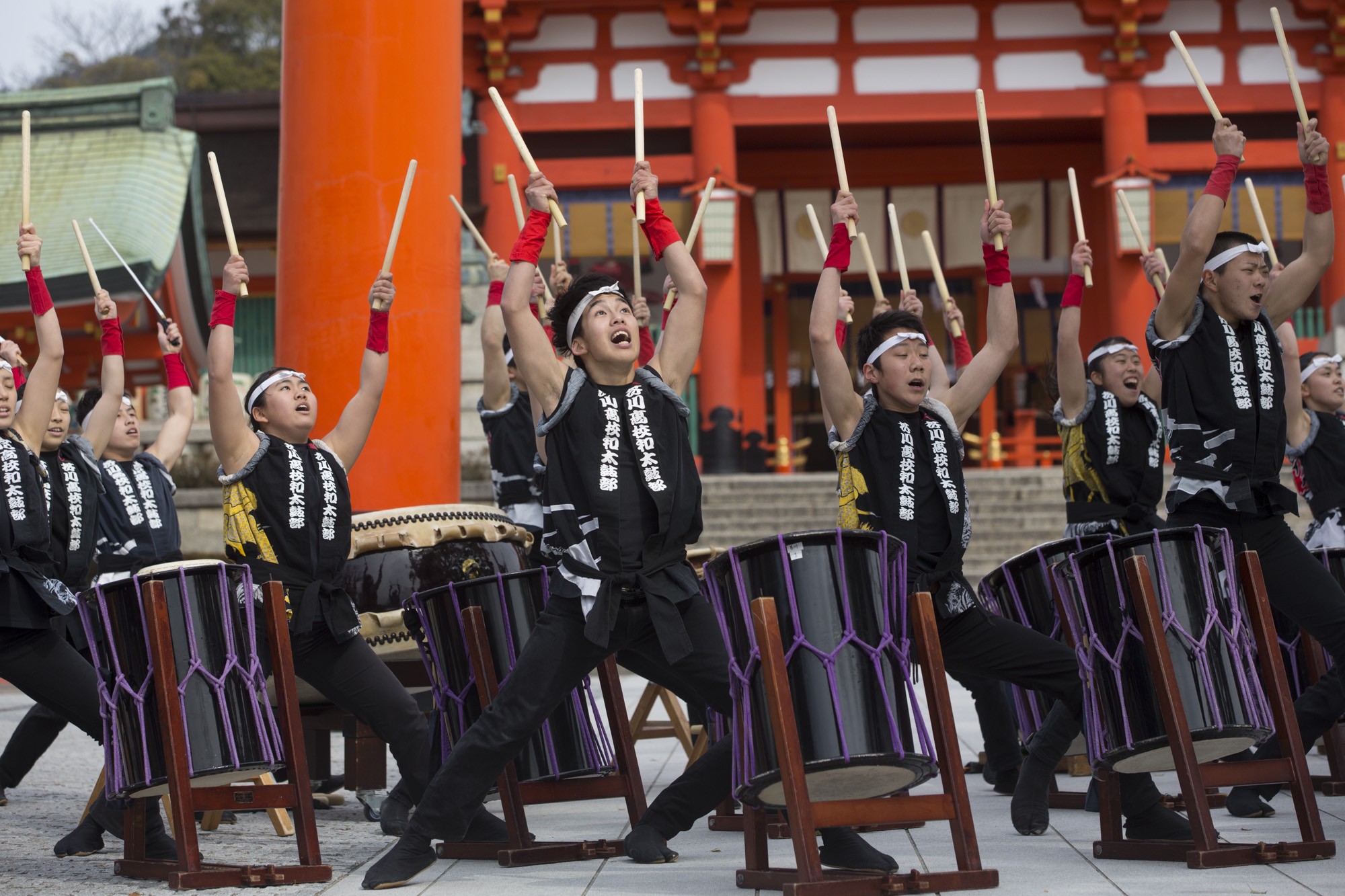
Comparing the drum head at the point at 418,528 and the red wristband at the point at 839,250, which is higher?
the red wristband at the point at 839,250

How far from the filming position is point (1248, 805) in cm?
425

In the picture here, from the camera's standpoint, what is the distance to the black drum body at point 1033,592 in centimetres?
420

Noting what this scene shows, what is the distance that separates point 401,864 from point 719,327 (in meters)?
10.6

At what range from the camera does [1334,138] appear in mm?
13867

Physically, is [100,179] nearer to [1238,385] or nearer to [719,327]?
[719,327]

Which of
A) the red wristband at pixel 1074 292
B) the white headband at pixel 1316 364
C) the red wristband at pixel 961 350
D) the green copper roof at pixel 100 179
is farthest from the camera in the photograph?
the green copper roof at pixel 100 179

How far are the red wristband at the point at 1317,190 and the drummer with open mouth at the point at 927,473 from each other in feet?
2.84

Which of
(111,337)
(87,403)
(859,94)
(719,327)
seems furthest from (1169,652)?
(859,94)

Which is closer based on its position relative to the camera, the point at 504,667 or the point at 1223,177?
the point at 1223,177

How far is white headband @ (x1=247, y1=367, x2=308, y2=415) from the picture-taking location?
4.24 m

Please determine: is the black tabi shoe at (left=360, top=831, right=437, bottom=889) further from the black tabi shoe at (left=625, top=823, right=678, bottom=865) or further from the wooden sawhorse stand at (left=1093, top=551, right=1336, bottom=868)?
the wooden sawhorse stand at (left=1093, top=551, right=1336, bottom=868)

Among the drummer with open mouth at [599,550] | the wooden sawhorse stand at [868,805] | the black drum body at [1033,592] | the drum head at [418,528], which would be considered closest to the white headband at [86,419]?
the drum head at [418,528]

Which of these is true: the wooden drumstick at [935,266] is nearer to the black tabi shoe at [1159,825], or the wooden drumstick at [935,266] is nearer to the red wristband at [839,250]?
the red wristband at [839,250]

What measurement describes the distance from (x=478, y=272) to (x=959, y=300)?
5.98 m
